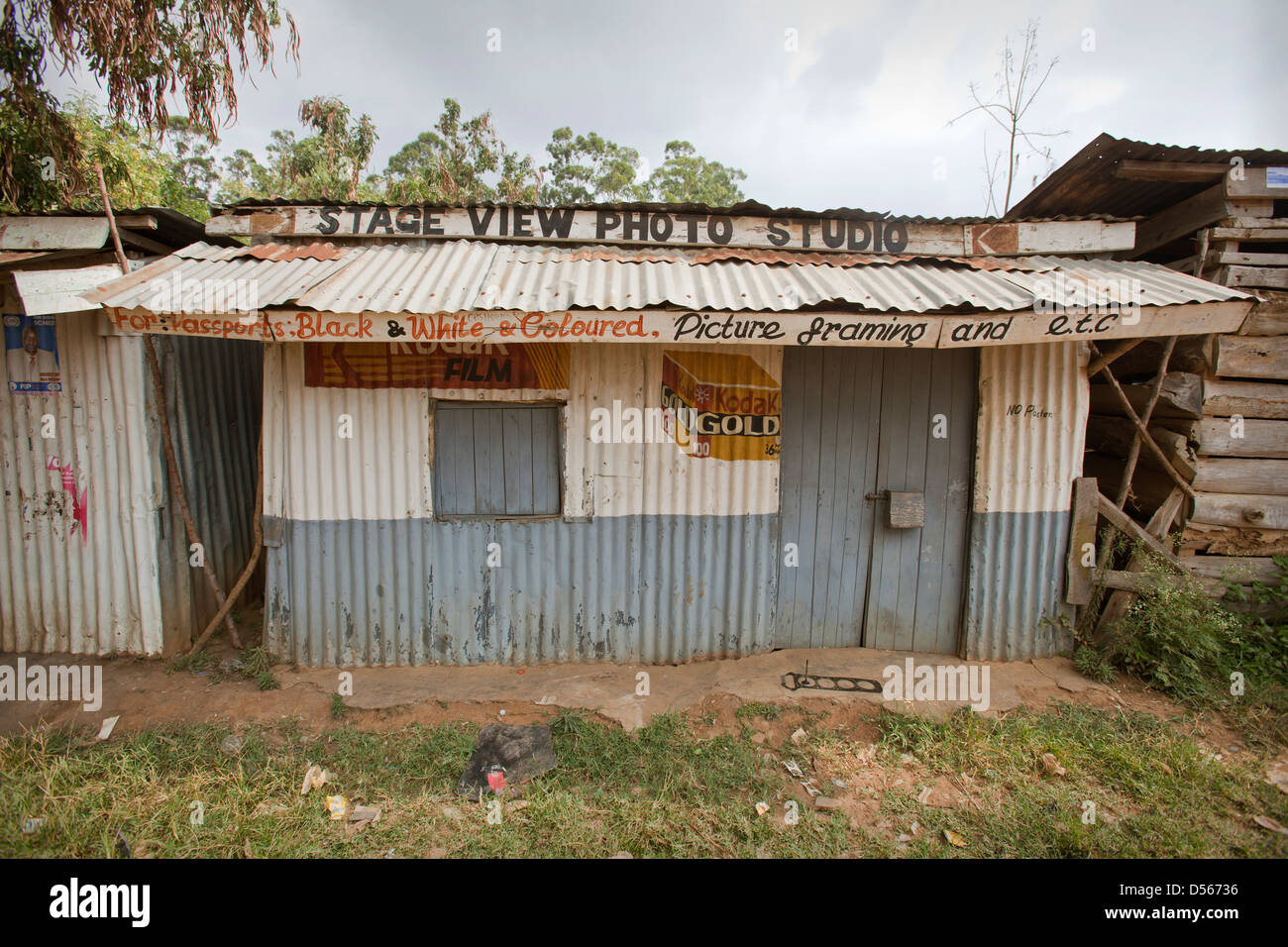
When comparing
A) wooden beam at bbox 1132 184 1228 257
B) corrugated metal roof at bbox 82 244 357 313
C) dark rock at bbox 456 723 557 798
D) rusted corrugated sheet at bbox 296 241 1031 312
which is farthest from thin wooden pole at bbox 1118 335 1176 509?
corrugated metal roof at bbox 82 244 357 313

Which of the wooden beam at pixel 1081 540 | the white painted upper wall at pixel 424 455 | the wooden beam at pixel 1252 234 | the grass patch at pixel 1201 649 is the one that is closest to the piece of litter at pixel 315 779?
the white painted upper wall at pixel 424 455

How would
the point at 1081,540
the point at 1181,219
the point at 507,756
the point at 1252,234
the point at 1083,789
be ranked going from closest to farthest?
the point at 1083,789 < the point at 507,756 < the point at 1252,234 < the point at 1081,540 < the point at 1181,219

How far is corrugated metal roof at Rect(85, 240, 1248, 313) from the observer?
3.85 m

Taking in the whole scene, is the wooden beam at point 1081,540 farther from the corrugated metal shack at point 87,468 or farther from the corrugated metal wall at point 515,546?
the corrugated metal shack at point 87,468

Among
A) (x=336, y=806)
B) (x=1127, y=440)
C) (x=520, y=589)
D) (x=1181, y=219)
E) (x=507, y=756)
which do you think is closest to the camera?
(x=336, y=806)

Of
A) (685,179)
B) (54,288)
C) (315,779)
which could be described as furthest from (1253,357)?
(685,179)

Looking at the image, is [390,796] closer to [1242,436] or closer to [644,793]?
[644,793]

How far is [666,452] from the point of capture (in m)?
4.78

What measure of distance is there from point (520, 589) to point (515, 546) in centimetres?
38

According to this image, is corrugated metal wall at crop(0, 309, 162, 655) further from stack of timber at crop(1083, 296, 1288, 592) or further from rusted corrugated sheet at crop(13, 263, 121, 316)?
stack of timber at crop(1083, 296, 1288, 592)

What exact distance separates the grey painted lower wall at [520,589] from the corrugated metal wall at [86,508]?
1176 mm

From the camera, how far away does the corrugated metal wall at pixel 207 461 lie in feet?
15.9

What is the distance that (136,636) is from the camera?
4.81 m
